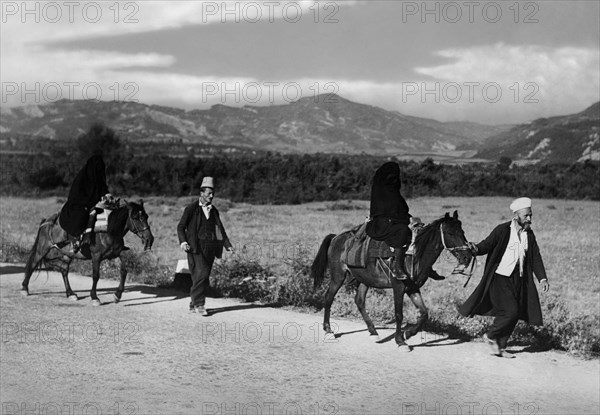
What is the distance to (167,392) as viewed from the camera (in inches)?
324

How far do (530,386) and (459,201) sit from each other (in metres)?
50.7

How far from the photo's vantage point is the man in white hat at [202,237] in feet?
40.6

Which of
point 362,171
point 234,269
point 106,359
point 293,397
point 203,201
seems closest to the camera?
point 293,397

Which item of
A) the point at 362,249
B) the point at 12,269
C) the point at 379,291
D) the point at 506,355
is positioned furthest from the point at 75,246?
the point at 506,355

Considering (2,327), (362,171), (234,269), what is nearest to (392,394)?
(2,327)

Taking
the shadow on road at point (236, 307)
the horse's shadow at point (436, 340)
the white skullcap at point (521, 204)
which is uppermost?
the white skullcap at point (521, 204)

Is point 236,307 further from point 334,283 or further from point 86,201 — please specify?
point 86,201

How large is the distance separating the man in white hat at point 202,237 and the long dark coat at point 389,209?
10.9 feet

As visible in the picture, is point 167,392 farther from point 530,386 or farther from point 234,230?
point 234,230

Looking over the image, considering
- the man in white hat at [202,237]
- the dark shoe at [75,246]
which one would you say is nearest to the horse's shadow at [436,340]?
the man in white hat at [202,237]

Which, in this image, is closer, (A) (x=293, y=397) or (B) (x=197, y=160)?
(A) (x=293, y=397)

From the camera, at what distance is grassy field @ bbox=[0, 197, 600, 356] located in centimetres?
1182

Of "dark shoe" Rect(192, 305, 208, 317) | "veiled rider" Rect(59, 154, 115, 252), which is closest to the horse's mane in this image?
"dark shoe" Rect(192, 305, 208, 317)

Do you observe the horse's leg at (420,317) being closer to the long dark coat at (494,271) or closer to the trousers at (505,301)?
the long dark coat at (494,271)
